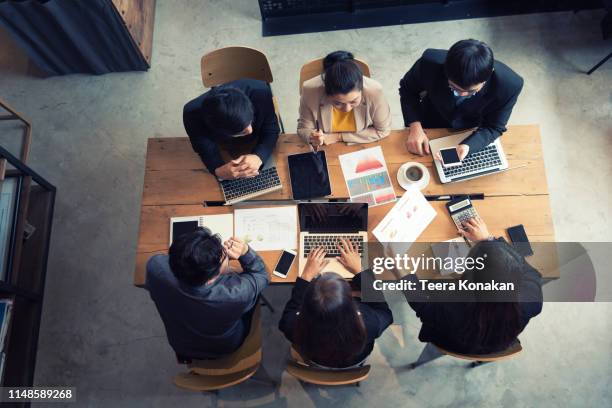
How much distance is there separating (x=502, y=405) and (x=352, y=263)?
144 cm

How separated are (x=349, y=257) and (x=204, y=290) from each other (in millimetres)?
767

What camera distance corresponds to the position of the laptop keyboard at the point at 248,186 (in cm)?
241

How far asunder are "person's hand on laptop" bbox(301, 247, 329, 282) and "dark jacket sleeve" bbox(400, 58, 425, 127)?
3.31ft

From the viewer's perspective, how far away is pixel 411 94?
2678 millimetres

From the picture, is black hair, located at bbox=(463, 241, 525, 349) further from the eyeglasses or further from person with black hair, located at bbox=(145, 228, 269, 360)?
person with black hair, located at bbox=(145, 228, 269, 360)

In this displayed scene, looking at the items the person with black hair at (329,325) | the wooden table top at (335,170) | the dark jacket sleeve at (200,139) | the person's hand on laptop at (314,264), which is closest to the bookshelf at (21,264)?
the wooden table top at (335,170)

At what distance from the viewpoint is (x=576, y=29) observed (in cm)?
357

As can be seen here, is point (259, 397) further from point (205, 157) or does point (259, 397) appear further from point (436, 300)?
point (205, 157)

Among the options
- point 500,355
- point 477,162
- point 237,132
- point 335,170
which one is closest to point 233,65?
point 237,132

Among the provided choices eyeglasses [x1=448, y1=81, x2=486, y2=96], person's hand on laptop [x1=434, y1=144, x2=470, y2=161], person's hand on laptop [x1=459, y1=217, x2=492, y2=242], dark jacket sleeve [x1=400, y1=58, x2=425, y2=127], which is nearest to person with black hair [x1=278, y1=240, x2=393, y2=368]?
person's hand on laptop [x1=459, y1=217, x2=492, y2=242]

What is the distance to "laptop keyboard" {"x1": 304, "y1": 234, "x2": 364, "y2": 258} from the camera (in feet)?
7.55

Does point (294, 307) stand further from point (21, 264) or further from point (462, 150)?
point (21, 264)

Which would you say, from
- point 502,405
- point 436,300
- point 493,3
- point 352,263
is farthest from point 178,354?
point 493,3

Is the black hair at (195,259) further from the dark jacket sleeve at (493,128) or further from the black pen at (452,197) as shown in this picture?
the dark jacket sleeve at (493,128)
